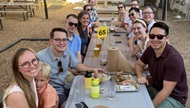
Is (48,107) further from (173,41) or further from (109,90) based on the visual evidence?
(173,41)

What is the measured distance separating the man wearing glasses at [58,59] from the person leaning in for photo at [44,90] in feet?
1.04

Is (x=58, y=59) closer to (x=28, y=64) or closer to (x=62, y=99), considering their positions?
(x=62, y=99)

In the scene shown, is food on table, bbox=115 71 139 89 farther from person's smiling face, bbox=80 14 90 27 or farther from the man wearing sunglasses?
person's smiling face, bbox=80 14 90 27

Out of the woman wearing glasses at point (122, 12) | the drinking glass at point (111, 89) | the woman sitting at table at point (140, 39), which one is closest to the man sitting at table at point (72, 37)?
the woman sitting at table at point (140, 39)

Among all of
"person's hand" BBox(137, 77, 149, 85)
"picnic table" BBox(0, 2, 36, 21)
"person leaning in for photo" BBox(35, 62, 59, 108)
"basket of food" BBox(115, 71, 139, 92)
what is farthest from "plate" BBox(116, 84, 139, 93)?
"picnic table" BBox(0, 2, 36, 21)

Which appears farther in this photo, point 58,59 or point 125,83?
point 58,59

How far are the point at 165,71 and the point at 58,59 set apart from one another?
1132 millimetres

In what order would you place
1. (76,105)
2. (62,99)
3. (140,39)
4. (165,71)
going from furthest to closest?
(140,39)
(62,99)
(165,71)
(76,105)

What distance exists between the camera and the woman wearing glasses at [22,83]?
5.14ft

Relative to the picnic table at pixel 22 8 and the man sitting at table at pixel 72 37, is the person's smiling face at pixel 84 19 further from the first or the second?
the picnic table at pixel 22 8

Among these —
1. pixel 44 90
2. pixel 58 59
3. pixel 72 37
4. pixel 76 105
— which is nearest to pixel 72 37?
pixel 72 37

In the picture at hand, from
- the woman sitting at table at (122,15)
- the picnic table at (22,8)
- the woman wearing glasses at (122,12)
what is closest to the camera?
the woman sitting at table at (122,15)

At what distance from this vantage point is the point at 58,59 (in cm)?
242

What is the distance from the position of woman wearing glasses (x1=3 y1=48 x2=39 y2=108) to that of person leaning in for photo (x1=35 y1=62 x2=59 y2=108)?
5.9 inches
